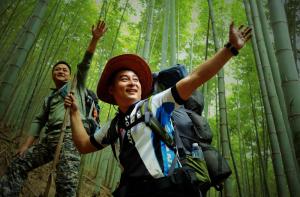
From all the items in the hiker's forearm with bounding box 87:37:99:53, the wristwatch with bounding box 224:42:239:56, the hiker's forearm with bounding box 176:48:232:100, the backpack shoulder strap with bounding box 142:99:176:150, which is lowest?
the backpack shoulder strap with bounding box 142:99:176:150

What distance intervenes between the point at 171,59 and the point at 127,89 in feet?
10.4

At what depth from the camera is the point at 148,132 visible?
1.36m

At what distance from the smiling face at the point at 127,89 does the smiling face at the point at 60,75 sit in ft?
4.24

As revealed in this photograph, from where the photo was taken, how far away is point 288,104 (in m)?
1.67

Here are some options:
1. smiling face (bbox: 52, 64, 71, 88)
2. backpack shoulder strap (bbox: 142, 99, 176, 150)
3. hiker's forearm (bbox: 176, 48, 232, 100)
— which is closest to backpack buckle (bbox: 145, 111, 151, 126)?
backpack shoulder strap (bbox: 142, 99, 176, 150)

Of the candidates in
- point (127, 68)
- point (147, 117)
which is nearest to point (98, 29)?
point (127, 68)

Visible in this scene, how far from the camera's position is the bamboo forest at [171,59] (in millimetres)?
2613

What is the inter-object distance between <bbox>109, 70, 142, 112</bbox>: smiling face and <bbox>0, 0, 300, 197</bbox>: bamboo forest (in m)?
0.59

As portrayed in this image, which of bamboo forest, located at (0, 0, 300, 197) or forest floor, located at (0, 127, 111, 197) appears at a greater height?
bamboo forest, located at (0, 0, 300, 197)

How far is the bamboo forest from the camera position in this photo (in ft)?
8.57

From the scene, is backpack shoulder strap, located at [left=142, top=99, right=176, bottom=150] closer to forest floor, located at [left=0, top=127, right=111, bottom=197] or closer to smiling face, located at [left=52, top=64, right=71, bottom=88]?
smiling face, located at [left=52, top=64, right=71, bottom=88]

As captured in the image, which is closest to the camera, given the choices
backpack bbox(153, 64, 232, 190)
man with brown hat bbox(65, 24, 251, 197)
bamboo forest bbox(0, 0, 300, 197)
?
man with brown hat bbox(65, 24, 251, 197)

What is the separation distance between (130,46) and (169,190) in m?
9.58

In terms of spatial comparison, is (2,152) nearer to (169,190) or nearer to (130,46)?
(169,190)
